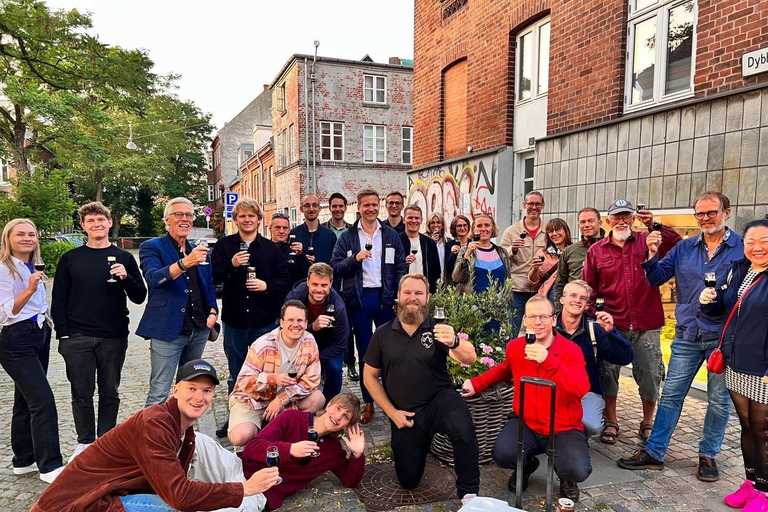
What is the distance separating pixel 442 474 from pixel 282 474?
1.30 meters

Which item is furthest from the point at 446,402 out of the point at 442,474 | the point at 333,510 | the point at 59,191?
the point at 59,191

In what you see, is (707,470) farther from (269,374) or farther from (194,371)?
(194,371)

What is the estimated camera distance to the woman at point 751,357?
10.1ft

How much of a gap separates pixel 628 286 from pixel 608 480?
1.65m

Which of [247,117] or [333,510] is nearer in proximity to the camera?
[333,510]

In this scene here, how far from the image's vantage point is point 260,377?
3936mm

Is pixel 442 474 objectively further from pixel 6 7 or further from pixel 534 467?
pixel 6 7

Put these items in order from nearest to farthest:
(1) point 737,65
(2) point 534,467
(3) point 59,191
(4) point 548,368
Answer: (4) point 548,368, (2) point 534,467, (1) point 737,65, (3) point 59,191

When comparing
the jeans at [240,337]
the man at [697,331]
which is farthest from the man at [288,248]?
the man at [697,331]

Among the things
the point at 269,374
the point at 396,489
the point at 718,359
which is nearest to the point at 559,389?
the point at 718,359

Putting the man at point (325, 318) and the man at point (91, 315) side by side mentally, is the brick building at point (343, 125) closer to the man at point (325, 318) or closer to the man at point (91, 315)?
the man at point (325, 318)

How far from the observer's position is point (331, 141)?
26781 millimetres

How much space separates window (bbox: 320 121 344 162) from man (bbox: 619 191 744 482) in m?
24.1

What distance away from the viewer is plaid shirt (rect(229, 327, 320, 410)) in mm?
3938
